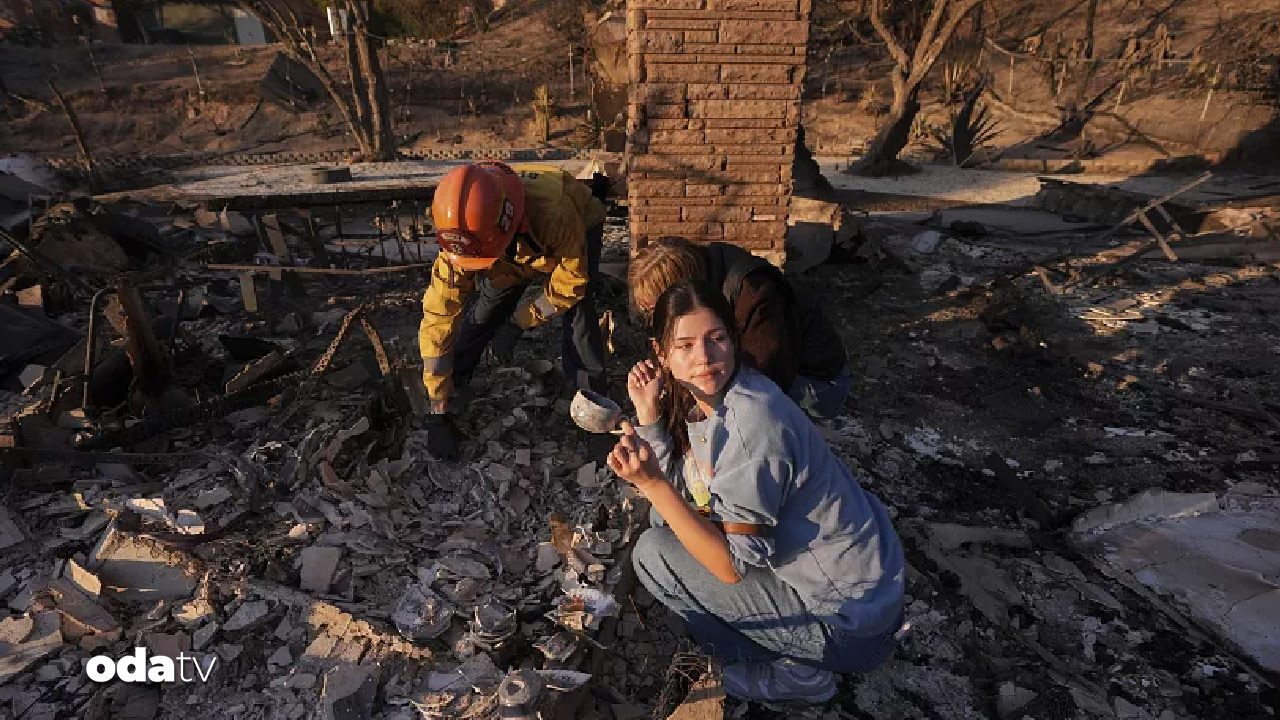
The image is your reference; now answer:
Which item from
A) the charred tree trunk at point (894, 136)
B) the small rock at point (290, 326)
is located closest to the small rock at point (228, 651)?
the small rock at point (290, 326)

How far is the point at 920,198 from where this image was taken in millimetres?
10938

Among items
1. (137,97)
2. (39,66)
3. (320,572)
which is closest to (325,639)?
(320,572)

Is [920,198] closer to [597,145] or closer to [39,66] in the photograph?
[597,145]

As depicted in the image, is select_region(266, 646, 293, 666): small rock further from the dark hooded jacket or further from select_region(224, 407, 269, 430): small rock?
the dark hooded jacket

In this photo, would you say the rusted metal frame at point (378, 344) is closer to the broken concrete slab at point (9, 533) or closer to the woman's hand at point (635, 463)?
the broken concrete slab at point (9, 533)

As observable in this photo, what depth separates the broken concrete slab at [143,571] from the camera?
2.73 metres

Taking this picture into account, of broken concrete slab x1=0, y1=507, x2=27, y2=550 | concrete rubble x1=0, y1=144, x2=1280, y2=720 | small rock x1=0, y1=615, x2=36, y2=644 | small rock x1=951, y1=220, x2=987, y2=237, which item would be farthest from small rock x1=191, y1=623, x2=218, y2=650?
small rock x1=951, y1=220, x2=987, y2=237

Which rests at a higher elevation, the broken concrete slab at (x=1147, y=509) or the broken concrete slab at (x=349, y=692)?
the broken concrete slab at (x=349, y=692)

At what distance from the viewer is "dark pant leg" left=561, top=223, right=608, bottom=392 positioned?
12.8 ft

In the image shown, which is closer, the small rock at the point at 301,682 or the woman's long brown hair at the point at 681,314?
the woman's long brown hair at the point at 681,314

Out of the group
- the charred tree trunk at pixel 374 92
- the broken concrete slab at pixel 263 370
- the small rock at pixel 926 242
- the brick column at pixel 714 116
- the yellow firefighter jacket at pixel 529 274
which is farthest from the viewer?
the charred tree trunk at pixel 374 92

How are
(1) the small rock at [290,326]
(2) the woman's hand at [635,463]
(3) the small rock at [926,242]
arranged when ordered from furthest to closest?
(3) the small rock at [926,242], (1) the small rock at [290,326], (2) the woman's hand at [635,463]

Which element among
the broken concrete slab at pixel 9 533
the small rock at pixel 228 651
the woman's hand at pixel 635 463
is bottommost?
the small rock at pixel 228 651

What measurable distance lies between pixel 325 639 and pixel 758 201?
4108mm
